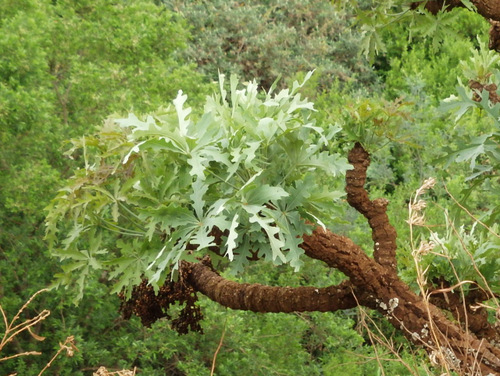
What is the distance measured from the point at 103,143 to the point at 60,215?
280 millimetres

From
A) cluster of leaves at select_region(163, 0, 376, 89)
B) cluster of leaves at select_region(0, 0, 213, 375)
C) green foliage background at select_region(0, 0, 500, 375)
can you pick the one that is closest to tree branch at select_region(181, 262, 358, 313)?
green foliage background at select_region(0, 0, 500, 375)

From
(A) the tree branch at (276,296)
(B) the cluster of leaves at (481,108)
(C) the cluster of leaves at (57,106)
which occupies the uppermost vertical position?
(B) the cluster of leaves at (481,108)

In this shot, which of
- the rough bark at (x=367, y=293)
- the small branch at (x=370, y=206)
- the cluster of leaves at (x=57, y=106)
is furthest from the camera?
the cluster of leaves at (x=57, y=106)

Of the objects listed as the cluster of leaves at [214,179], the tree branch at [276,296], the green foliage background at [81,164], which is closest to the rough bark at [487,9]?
the green foliage background at [81,164]

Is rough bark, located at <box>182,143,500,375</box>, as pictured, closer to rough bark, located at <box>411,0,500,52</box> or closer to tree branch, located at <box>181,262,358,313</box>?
tree branch, located at <box>181,262,358,313</box>

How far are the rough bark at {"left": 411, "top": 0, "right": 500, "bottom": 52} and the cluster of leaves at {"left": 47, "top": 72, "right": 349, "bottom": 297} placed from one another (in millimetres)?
893

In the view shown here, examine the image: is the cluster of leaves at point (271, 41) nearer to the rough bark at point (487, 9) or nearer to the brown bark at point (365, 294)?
the rough bark at point (487, 9)

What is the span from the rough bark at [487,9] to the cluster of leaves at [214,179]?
893 mm

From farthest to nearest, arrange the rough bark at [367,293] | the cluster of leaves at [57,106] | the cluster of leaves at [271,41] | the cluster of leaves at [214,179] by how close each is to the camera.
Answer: the cluster of leaves at [271,41] → the cluster of leaves at [57,106] → the rough bark at [367,293] → the cluster of leaves at [214,179]

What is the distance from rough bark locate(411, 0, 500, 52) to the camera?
285cm

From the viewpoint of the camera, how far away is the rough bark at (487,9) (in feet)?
9.34

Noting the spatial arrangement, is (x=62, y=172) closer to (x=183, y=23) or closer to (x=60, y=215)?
(x=183, y=23)

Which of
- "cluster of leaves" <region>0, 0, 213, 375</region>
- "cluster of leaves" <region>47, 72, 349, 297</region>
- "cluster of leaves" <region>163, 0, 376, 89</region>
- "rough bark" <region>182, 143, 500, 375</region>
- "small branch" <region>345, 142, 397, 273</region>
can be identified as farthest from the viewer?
"cluster of leaves" <region>163, 0, 376, 89</region>

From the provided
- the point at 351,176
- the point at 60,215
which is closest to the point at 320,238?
the point at 351,176
